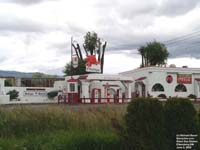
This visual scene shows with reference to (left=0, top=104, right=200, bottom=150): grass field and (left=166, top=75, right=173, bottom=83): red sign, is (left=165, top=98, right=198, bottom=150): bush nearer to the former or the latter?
(left=0, top=104, right=200, bottom=150): grass field

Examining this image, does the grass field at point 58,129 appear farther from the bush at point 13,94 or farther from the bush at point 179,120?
the bush at point 13,94

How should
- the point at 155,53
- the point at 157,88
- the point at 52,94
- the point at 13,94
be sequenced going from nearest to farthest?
the point at 13,94 → the point at 157,88 → the point at 52,94 → the point at 155,53

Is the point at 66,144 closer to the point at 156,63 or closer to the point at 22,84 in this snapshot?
the point at 22,84

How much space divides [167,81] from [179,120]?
48.3 metres

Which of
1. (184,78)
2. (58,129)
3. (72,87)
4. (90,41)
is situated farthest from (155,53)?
(58,129)

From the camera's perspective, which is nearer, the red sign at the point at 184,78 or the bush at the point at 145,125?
the bush at the point at 145,125

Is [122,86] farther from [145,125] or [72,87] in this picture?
[145,125]

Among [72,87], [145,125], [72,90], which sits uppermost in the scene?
[72,87]

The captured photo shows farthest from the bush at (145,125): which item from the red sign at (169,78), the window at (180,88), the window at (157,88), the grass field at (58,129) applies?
the window at (180,88)

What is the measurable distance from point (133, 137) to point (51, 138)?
2.42 meters

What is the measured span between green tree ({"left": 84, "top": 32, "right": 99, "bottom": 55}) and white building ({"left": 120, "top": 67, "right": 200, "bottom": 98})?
23.5 metres

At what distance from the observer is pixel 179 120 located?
12336 millimetres

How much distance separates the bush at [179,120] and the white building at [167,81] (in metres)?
46.2

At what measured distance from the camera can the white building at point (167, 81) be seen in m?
59.5
